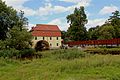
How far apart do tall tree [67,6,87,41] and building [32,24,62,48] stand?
480 centimetres

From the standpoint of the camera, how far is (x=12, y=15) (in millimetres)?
57531

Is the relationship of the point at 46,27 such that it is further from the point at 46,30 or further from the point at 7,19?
the point at 7,19

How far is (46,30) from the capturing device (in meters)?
100

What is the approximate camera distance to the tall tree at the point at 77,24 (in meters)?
98.5

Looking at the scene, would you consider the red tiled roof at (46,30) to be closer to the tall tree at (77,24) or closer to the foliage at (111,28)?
the tall tree at (77,24)

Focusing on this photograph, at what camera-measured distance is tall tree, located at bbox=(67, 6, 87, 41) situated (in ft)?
323

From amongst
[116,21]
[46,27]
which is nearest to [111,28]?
[116,21]

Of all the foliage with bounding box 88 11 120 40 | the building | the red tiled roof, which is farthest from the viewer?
the building

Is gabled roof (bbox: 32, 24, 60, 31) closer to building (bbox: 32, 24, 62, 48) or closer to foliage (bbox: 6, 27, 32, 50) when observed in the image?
building (bbox: 32, 24, 62, 48)

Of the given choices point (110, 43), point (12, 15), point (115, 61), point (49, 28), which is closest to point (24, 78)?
point (115, 61)

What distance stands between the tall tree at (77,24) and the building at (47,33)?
4.80 meters

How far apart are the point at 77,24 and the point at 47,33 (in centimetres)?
1047

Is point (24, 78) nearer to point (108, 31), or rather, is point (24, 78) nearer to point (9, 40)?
point (9, 40)

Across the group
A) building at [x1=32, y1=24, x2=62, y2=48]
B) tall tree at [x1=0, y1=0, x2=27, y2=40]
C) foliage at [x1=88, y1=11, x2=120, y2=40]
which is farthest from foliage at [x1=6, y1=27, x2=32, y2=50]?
building at [x1=32, y1=24, x2=62, y2=48]
